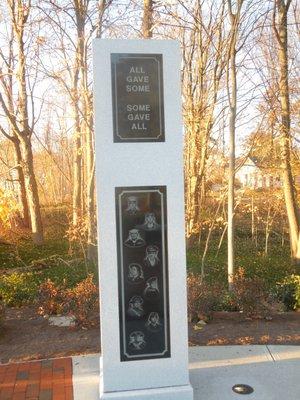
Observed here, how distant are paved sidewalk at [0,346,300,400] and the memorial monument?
1.30 ft

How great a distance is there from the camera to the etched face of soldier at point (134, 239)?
3.38 meters

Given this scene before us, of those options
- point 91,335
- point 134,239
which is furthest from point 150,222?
point 91,335

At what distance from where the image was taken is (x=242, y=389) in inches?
146

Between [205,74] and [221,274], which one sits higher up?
[205,74]

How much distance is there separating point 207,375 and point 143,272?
1.34 m

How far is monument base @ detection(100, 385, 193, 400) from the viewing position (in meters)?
3.44

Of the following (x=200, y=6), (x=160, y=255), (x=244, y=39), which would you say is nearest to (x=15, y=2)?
(x=200, y=6)

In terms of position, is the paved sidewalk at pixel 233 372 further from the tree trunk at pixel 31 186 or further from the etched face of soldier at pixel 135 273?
the tree trunk at pixel 31 186

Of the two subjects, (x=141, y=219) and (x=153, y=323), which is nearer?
(x=141, y=219)

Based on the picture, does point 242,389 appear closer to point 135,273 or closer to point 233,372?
point 233,372

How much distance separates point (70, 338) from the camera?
5168mm

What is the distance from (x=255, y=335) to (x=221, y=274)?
18.7 ft

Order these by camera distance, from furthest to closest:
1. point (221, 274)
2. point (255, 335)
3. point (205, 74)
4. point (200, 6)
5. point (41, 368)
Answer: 1. point (205, 74)
2. point (221, 274)
3. point (200, 6)
4. point (255, 335)
5. point (41, 368)

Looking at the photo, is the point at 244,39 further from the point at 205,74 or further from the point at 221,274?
the point at 221,274
